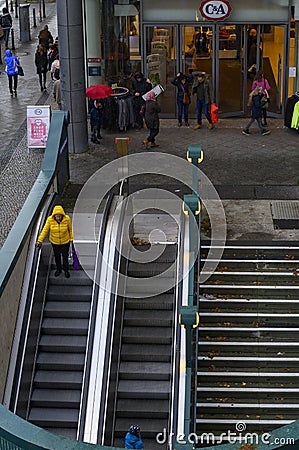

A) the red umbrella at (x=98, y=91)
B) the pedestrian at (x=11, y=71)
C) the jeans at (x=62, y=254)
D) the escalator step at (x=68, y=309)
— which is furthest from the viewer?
the pedestrian at (x=11, y=71)

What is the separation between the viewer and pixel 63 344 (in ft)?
45.7

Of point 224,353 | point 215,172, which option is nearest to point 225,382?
point 224,353

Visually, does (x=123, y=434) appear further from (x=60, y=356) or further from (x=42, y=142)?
(x=42, y=142)

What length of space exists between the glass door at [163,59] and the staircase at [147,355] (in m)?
9.50

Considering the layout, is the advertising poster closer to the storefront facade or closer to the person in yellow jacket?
the storefront facade

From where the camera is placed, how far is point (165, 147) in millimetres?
21578

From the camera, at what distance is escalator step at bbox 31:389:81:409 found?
13.3 meters

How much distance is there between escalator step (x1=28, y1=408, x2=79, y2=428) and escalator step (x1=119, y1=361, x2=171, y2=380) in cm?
106

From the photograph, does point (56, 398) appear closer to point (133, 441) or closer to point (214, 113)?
point (133, 441)

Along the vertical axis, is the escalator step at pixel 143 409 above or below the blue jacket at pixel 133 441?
below

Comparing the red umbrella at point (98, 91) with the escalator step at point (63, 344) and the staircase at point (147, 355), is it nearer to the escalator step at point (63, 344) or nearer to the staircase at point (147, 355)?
the staircase at point (147, 355)

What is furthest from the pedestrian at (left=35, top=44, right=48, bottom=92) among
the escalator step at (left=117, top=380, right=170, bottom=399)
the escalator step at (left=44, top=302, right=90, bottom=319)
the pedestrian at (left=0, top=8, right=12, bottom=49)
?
the escalator step at (left=117, top=380, right=170, bottom=399)

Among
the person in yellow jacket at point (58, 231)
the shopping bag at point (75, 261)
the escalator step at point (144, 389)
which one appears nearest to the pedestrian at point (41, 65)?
the shopping bag at point (75, 261)

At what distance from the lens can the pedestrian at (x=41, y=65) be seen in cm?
2728
